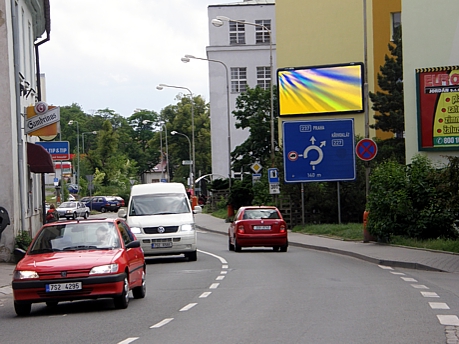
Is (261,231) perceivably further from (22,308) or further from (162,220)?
(22,308)

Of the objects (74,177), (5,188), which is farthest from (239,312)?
(74,177)

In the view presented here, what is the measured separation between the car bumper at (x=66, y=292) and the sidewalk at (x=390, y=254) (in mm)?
8708

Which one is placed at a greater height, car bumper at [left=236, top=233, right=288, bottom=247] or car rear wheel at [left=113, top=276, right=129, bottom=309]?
car rear wheel at [left=113, top=276, right=129, bottom=309]

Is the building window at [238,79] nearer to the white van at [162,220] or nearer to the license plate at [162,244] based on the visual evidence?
the white van at [162,220]

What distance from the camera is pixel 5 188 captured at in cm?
2412

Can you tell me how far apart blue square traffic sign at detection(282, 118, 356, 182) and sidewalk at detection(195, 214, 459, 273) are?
16.0ft

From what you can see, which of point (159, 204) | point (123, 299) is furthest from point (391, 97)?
point (123, 299)

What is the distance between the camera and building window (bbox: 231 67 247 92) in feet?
258

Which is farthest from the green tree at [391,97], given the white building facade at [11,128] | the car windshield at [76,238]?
the car windshield at [76,238]

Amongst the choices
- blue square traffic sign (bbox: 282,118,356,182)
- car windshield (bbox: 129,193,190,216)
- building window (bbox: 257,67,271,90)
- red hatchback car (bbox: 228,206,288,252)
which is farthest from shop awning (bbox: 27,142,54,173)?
building window (bbox: 257,67,271,90)

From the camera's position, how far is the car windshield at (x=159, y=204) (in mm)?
25125

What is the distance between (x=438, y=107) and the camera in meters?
30.8

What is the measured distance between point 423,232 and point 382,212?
1.46m

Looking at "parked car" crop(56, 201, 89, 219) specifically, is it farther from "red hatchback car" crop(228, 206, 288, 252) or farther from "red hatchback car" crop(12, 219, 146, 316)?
"red hatchback car" crop(12, 219, 146, 316)
